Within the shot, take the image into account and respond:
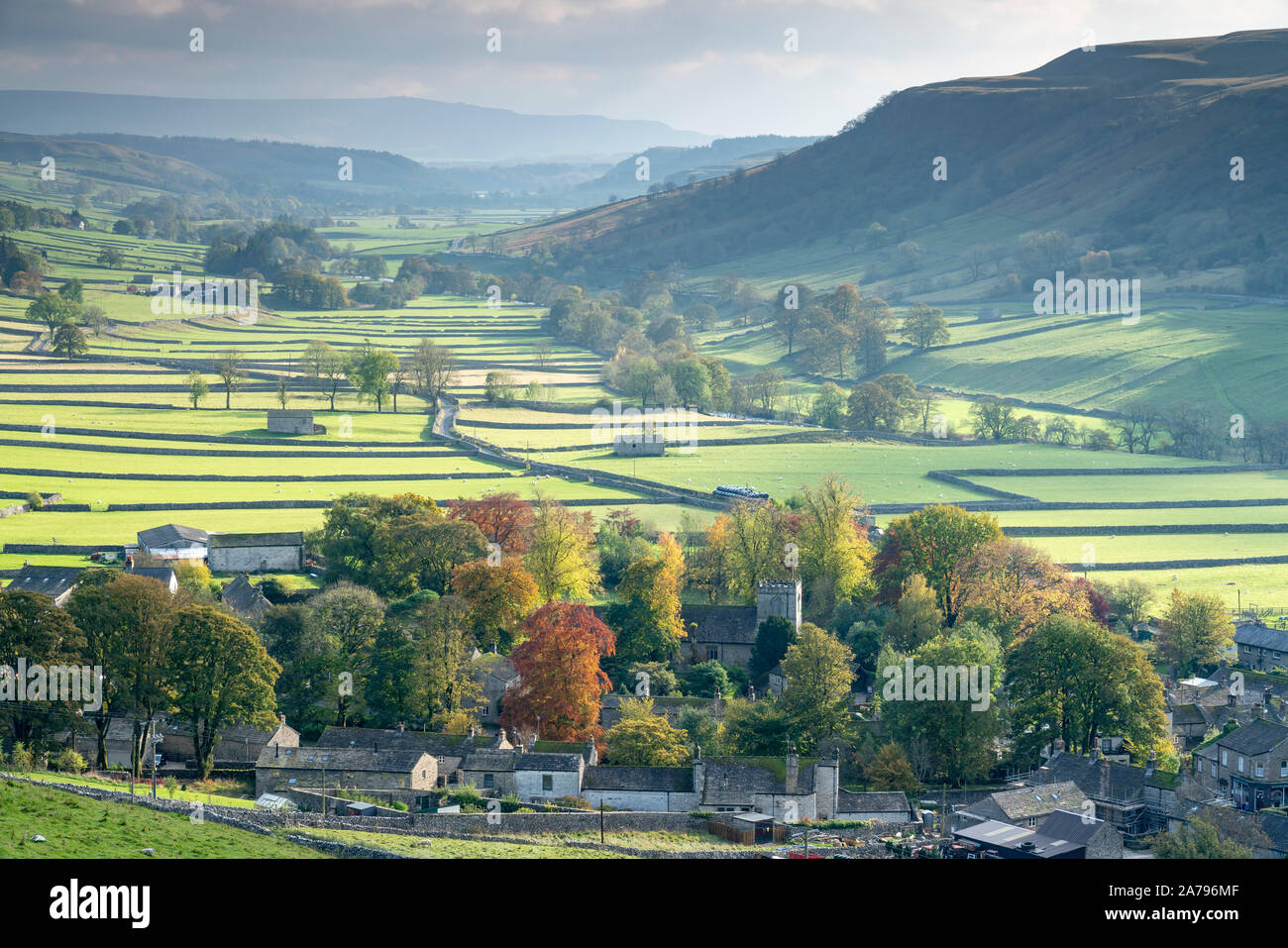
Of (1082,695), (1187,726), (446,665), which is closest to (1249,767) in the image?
(1082,695)

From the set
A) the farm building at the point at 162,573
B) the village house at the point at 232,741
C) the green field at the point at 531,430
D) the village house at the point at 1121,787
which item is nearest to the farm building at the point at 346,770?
the village house at the point at 232,741

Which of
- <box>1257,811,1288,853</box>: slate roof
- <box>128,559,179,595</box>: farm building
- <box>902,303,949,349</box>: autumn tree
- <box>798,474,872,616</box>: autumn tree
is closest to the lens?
<box>1257,811,1288,853</box>: slate roof

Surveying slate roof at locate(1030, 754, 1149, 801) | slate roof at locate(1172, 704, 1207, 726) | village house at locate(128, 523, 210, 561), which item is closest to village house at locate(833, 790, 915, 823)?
slate roof at locate(1030, 754, 1149, 801)

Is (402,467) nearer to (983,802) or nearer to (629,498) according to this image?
(629,498)

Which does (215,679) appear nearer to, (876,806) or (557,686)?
(557,686)

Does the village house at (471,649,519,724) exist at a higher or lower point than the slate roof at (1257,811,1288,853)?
higher

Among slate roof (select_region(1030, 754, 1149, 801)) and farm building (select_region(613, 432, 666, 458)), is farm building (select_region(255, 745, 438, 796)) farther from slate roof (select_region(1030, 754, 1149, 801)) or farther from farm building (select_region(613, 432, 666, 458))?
farm building (select_region(613, 432, 666, 458))
